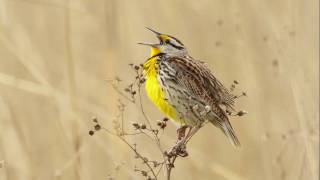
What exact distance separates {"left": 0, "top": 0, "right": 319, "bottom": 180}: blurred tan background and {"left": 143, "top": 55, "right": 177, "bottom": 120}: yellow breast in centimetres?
22

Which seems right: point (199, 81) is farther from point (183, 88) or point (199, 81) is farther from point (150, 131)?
point (150, 131)

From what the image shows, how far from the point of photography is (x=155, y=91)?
10.3 ft

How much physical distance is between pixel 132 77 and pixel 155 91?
4.41 ft

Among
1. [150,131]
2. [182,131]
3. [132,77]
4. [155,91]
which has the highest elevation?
[132,77]

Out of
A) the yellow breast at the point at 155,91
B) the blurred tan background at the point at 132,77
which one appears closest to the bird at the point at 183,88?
the yellow breast at the point at 155,91

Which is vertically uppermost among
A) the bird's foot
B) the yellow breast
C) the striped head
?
the striped head

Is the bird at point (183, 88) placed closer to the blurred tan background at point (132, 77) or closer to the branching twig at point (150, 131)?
the branching twig at point (150, 131)

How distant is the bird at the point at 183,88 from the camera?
2.96 meters

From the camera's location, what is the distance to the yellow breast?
10.3ft

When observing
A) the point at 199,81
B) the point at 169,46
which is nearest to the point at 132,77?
the point at 169,46

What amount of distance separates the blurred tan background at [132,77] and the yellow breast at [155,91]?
22cm

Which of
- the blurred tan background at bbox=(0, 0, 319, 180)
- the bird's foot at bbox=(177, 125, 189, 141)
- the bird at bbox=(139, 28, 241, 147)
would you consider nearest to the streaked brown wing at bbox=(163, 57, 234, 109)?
the bird at bbox=(139, 28, 241, 147)

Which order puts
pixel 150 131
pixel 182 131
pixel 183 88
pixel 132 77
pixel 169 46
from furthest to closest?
pixel 132 77, pixel 169 46, pixel 183 88, pixel 182 131, pixel 150 131

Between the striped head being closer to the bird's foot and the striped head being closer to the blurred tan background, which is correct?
the blurred tan background
